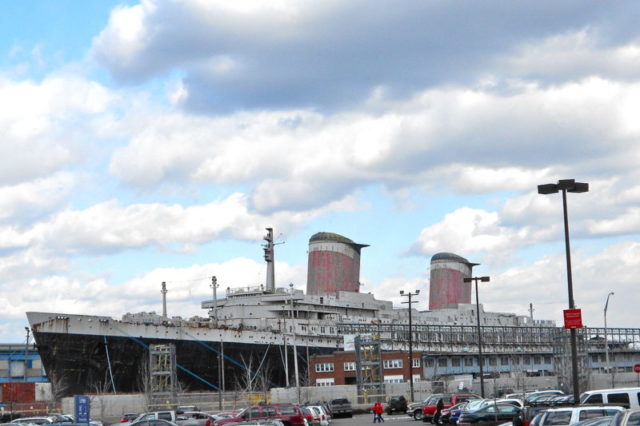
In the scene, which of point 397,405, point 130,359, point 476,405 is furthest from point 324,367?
point 476,405

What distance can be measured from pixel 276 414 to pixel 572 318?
47.9 feet

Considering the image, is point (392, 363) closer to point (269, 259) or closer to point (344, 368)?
point (344, 368)

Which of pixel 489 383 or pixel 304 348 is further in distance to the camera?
pixel 304 348

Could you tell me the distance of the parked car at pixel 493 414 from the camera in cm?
3538

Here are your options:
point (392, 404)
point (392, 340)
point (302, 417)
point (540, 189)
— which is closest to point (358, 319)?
point (392, 340)

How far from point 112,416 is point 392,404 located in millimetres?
20755

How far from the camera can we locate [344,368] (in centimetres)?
9194

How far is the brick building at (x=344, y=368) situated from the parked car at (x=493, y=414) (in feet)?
178

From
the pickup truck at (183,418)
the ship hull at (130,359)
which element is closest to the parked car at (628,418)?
the pickup truck at (183,418)

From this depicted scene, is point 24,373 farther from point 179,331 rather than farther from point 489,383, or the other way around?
point 489,383

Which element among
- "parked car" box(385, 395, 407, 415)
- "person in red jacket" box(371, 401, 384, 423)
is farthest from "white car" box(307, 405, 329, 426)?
"parked car" box(385, 395, 407, 415)

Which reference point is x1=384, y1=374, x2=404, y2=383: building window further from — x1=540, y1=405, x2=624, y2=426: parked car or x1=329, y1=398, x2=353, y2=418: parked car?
x1=540, y1=405, x2=624, y2=426: parked car

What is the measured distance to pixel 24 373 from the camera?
10488 centimetres

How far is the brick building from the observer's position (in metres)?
91.7
